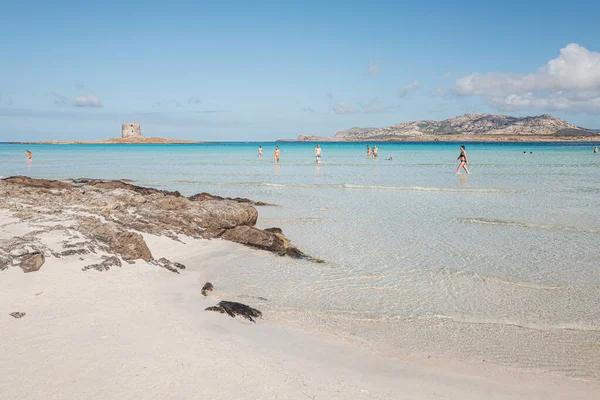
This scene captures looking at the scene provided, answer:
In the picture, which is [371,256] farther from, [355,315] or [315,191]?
[315,191]

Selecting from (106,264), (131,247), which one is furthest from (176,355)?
(131,247)

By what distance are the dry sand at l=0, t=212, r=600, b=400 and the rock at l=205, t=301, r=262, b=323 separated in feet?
0.45

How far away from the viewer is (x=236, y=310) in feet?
20.2

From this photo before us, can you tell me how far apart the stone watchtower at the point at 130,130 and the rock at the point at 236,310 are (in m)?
187

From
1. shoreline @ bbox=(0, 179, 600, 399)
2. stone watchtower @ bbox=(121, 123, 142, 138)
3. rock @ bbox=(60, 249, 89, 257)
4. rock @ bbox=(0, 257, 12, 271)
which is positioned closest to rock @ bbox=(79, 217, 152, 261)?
rock @ bbox=(60, 249, 89, 257)

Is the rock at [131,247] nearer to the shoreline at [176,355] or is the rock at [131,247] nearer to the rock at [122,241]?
the rock at [122,241]

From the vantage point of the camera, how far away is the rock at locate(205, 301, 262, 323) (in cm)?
607

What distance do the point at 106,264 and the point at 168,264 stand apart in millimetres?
1186

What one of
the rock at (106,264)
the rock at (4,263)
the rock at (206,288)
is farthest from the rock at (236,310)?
the rock at (4,263)

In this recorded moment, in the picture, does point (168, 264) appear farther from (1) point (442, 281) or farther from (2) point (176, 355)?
(1) point (442, 281)

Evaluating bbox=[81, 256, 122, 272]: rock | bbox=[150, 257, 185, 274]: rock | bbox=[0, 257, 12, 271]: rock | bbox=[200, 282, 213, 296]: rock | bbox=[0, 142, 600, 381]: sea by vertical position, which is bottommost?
bbox=[0, 142, 600, 381]: sea

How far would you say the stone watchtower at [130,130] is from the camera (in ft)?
586

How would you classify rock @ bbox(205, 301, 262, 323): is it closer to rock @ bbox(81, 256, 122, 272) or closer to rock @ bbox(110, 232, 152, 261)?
rock @ bbox(81, 256, 122, 272)

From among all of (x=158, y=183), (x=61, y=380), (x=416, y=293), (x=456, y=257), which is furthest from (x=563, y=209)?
(x=158, y=183)
